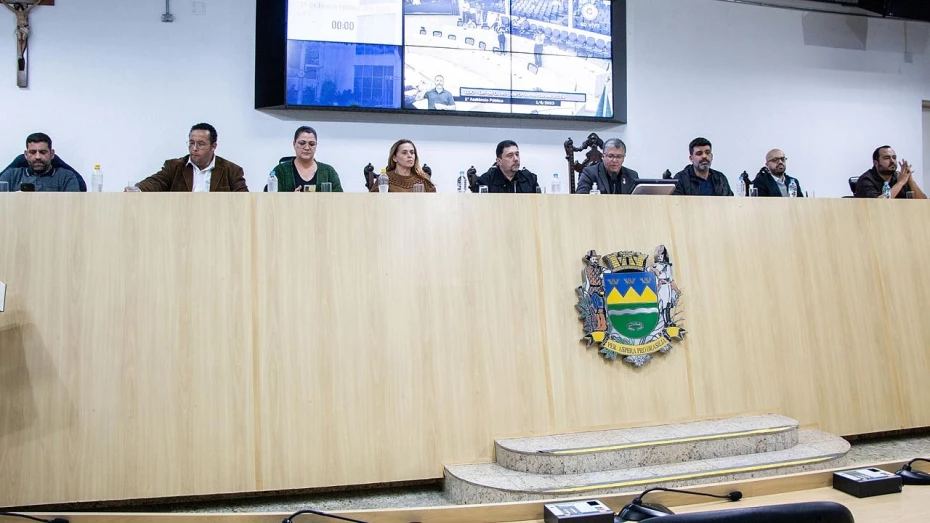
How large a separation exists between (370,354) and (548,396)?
0.76m

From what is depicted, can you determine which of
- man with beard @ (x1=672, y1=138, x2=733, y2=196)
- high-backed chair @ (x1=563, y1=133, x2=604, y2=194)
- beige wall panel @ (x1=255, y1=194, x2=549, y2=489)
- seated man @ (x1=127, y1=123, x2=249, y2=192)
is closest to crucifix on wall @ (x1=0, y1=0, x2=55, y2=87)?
seated man @ (x1=127, y1=123, x2=249, y2=192)

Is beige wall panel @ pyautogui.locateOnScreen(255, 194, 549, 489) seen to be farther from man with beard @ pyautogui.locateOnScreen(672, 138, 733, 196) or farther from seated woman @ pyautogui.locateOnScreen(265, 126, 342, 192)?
man with beard @ pyautogui.locateOnScreen(672, 138, 733, 196)

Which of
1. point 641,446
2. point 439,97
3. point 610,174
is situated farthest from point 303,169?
point 641,446

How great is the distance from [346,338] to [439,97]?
274cm

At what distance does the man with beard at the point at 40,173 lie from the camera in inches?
151

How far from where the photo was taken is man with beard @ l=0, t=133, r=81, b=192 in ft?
12.6

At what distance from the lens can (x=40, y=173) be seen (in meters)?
3.89

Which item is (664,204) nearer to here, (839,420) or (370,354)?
(839,420)

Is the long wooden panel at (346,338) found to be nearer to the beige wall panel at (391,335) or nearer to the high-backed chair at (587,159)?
the beige wall panel at (391,335)

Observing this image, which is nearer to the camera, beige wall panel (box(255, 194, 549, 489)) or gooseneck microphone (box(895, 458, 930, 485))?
gooseneck microphone (box(895, 458, 930, 485))

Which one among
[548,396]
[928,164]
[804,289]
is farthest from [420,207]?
[928,164]

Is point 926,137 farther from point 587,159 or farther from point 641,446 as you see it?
point 641,446

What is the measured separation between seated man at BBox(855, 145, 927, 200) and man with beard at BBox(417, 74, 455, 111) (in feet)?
9.79

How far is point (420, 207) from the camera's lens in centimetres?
273
